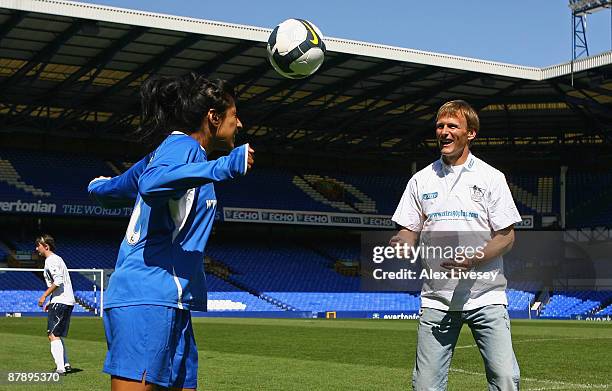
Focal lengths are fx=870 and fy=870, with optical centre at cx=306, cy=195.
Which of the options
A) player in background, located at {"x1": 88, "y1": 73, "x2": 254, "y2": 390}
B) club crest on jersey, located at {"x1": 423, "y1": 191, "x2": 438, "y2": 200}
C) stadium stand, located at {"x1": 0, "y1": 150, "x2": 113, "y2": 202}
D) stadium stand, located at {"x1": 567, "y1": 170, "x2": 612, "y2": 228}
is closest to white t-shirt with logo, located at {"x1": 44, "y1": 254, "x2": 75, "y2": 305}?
club crest on jersey, located at {"x1": 423, "y1": 191, "x2": 438, "y2": 200}

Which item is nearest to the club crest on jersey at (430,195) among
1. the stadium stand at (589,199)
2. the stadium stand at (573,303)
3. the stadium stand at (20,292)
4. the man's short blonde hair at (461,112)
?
the man's short blonde hair at (461,112)

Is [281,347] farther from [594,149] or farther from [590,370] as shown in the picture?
[594,149]

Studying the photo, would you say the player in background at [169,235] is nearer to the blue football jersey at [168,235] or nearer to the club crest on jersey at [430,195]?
the blue football jersey at [168,235]

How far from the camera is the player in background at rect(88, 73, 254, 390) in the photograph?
12.0 ft

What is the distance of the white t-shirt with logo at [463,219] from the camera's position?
5.38m

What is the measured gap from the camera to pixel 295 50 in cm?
1271

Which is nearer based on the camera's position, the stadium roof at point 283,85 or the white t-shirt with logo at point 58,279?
the white t-shirt with logo at point 58,279

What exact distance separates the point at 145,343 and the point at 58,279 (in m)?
9.03

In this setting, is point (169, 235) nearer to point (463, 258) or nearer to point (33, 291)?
point (463, 258)

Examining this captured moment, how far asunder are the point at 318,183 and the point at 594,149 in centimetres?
1711

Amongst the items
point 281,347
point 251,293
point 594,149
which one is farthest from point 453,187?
point 594,149

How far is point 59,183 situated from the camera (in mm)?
45938

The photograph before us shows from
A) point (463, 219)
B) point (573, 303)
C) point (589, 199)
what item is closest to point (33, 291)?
point (573, 303)

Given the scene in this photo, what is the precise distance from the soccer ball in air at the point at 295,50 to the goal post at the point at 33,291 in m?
25.5
